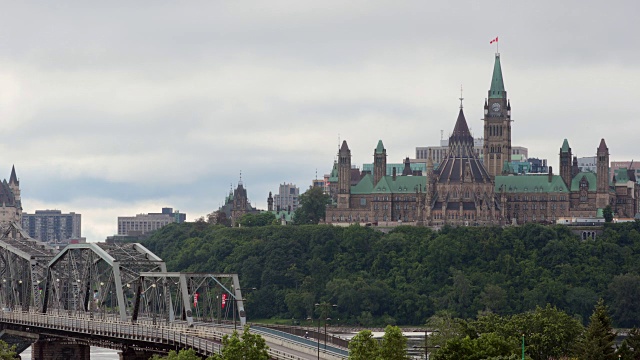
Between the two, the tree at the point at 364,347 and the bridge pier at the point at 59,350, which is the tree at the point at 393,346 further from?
the bridge pier at the point at 59,350

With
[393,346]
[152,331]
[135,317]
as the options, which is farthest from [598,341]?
[135,317]

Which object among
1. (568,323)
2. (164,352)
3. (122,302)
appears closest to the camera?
(164,352)

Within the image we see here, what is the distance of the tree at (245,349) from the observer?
135m

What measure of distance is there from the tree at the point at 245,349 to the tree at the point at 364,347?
6814 millimetres

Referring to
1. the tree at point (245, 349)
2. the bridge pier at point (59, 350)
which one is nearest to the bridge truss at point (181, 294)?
the bridge pier at point (59, 350)

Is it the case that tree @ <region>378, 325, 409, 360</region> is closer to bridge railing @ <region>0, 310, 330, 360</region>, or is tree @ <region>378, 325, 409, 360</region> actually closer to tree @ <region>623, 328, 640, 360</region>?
bridge railing @ <region>0, 310, 330, 360</region>

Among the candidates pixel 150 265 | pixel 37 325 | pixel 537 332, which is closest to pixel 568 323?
pixel 537 332

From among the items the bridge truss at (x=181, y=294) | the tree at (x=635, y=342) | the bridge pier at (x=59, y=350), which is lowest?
the bridge pier at (x=59, y=350)

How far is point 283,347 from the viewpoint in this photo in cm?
14825

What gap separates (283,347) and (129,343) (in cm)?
2186

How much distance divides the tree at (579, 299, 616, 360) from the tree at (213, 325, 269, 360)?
2872 cm

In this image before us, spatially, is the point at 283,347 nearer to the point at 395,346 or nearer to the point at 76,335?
the point at 395,346

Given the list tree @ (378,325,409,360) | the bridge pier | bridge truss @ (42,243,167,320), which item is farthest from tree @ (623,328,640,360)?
the bridge pier

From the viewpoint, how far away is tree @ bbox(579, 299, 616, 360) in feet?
485
